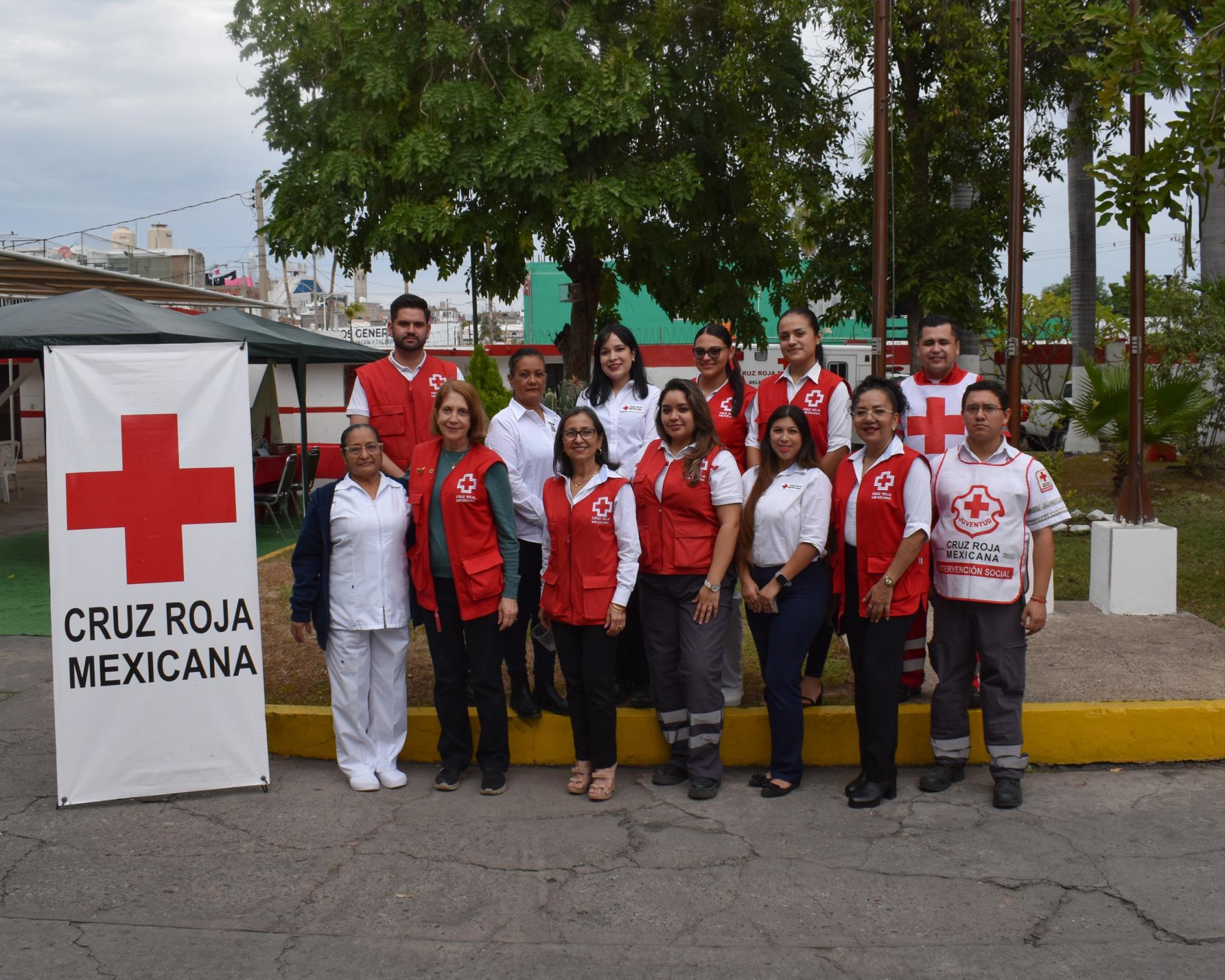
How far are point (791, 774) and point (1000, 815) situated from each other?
84 cm

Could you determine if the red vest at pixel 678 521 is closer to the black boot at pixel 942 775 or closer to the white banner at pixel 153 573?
the black boot at pixel 942 775

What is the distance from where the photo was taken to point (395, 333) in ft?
18.0

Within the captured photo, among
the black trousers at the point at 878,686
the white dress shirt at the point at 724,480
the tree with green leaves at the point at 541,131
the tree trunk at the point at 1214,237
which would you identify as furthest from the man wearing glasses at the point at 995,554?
the tree trunk at the point at 1214,237

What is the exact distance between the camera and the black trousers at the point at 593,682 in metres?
4.82

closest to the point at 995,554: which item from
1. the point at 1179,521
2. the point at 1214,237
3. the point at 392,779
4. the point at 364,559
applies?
the point at 364,559

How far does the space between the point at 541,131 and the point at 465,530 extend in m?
8.44

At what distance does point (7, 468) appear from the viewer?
16266mm

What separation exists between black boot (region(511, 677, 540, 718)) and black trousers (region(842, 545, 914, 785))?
150 cm

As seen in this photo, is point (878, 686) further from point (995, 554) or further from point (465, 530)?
point (465, 530)

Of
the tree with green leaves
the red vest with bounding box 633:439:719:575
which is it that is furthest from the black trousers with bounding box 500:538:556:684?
the tree with green leaves

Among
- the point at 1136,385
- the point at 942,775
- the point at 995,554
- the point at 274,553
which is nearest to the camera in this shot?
the point at 995,554

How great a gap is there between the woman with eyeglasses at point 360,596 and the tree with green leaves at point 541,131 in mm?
8005

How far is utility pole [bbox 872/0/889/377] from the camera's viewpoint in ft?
25.0

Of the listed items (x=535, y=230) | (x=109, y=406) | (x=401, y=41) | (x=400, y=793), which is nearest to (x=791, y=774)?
(x=400, y=793)
